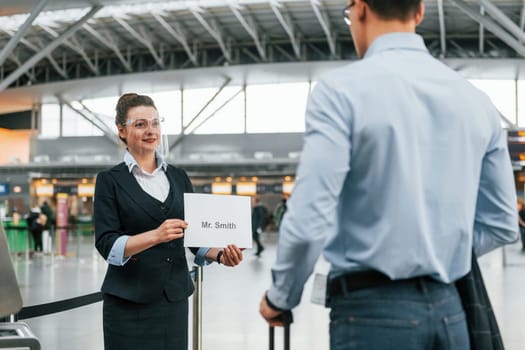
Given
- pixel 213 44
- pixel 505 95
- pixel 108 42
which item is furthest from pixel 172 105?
pixel 505 95

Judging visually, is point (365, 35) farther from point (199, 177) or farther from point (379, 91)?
point (199, 177)

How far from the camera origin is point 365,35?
2045mm

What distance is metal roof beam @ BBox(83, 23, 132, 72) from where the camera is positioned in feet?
113

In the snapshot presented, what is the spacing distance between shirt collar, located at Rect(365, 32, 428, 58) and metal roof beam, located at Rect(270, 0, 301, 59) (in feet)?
95.1

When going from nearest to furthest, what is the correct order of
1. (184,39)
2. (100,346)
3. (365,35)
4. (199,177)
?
(365,35)
(100,346)
(184,39)
(199,177)

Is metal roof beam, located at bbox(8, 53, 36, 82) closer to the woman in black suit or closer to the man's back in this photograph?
the woman in black suit

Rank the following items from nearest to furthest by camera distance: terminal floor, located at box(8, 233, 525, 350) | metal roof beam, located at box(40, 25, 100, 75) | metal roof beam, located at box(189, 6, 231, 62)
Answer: terminal floor, located at box(8, 233, 525, 350) < metal roof beam, located at box(189, 6, 231, 62) < metal roof beam, located at box(40, 25, 100, 75)

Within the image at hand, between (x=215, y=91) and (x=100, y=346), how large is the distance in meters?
34.9

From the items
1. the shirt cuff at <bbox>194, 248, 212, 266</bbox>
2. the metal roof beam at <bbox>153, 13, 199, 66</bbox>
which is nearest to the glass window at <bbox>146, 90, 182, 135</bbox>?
the metal roof beam at <bbox>153, 13, 199, 66</bbox>

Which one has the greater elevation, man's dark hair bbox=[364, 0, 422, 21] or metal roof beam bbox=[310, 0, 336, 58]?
metal roof beam bbox=[310, 0, 336, 58]

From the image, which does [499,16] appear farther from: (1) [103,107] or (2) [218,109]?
(1) [103,107]

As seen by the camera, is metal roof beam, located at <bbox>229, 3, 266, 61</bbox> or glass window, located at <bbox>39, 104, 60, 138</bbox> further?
glass window, located at <bbox>39, 104, 60, 138</bbox>

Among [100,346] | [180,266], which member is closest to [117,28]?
[100,346]

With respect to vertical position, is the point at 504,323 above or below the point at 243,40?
below
